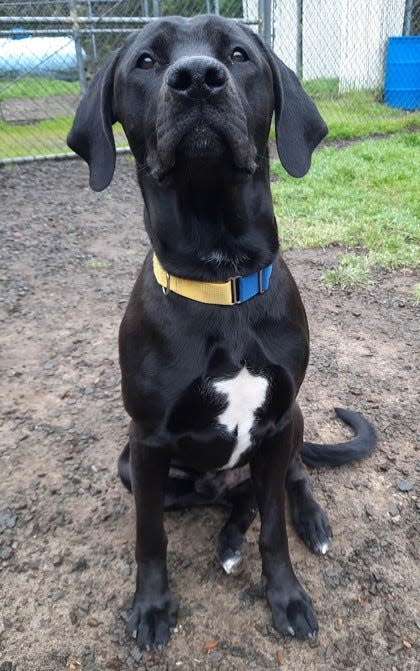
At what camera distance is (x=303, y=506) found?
216 centimetres

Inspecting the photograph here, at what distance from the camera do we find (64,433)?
2.65 meters

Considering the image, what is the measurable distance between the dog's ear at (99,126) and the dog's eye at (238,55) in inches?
14.7

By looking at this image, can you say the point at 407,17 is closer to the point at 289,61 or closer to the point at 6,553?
the point at 289,61

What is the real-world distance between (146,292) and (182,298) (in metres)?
0.15

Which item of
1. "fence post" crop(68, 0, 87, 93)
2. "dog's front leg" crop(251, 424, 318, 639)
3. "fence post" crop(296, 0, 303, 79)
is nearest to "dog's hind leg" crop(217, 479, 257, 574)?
"dog's front leg" crop(251, 424, 318, 639)

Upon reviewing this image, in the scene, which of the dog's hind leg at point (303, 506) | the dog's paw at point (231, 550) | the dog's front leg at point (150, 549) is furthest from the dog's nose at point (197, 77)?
the dog's paw at point (231, 550)

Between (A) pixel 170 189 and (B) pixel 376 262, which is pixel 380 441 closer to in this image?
(A) pixel 170 189

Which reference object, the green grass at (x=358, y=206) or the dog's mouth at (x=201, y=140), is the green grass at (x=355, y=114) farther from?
the dog's mouth at (x=201, y=140)

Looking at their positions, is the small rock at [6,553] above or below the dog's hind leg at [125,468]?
below

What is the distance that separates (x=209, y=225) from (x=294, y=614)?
1.20m

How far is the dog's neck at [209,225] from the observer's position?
63.5 inches

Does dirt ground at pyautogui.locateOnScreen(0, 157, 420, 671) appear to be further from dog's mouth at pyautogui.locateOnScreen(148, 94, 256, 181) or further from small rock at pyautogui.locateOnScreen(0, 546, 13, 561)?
dog's mouth at pyautogui.locateOnScreen(148, 94, 256, 181)

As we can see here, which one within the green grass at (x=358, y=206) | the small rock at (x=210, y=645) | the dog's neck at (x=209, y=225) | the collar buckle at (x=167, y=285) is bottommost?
the green grass at (x=358, y=206)

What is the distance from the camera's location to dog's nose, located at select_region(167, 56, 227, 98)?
4.35 feet
